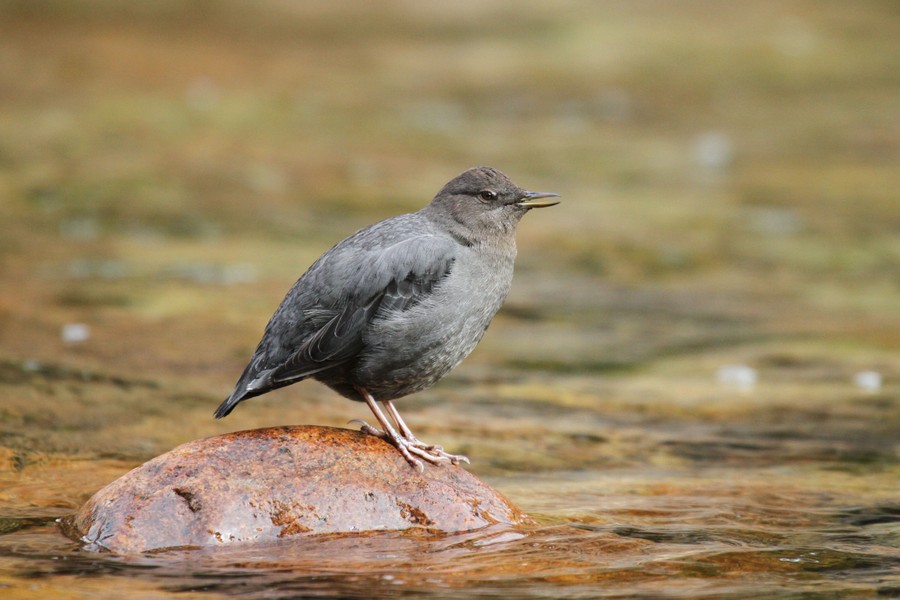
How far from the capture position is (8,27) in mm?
18984

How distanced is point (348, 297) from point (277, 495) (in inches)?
34.5

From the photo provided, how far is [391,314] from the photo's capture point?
5.25m

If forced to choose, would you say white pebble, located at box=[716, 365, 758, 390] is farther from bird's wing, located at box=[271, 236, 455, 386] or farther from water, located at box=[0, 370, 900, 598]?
bird's wing, located at box=[271, 236, 455, 386]

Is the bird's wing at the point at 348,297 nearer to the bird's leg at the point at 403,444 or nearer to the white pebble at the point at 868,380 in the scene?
the bird's leg at the point at 403,444

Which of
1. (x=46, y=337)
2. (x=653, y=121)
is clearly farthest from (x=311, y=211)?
(x=653, y=121)

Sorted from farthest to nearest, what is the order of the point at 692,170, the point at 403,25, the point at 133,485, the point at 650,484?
the point at 403,25, the point at 692,170, the point at 650,484, the point at 133,485

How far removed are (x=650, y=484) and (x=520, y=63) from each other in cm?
1395

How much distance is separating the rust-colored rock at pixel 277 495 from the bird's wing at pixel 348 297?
0.85 feet

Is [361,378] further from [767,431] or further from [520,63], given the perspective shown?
[520,63]

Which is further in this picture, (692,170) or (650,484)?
(692,170)

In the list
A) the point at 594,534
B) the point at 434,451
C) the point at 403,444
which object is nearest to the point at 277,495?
the point at 403,444

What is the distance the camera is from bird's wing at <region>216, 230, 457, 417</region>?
5.25 m

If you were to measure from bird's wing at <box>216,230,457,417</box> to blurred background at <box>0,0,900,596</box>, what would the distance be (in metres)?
1.23

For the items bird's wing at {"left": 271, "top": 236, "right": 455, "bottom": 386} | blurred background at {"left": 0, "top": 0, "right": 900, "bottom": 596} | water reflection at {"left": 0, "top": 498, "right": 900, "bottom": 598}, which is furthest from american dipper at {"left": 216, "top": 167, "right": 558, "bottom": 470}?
blurred background at {"left": 0, "top": 0, "right": 900, "bottom": 596}
